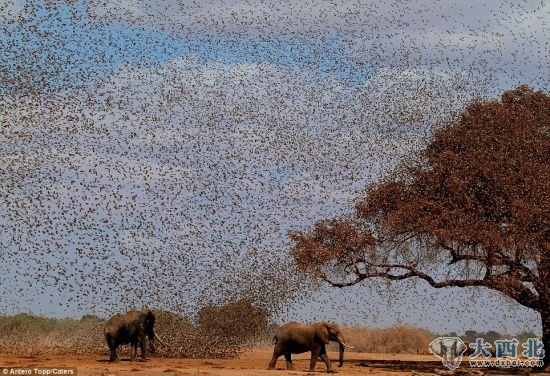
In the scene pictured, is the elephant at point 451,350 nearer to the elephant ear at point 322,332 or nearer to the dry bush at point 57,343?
the elephant ear at point 322,332

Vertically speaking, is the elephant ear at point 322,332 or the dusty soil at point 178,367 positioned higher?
the elephant ear at point 322,332

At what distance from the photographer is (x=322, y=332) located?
30.1m

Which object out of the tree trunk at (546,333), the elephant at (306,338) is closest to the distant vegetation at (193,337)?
the elephant at (306,338)

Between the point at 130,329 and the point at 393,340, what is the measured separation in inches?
1096

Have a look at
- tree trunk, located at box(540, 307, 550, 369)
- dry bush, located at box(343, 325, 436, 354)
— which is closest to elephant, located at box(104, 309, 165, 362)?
tree trunk, located at box(540, 307, 550, 369)

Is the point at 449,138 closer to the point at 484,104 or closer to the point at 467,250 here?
the point at 484,104

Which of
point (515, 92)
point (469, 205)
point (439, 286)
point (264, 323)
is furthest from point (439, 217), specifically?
point (264, 323)

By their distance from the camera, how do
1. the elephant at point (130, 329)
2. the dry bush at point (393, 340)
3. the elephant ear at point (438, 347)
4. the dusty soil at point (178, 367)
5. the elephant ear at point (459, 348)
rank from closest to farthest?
the dusty soil at point (178, 367), the elephant at point (130, 329), the elephant ear at point (459, 348), the elephant ear at point (438, 347), the dry bush at point (393, 340)

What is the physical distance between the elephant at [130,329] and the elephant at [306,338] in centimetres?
517

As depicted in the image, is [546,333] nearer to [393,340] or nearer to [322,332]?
[322,332]

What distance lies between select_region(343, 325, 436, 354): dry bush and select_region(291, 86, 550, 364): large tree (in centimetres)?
2011

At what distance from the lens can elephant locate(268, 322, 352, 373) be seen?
1186 inches

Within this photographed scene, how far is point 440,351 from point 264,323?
802cm

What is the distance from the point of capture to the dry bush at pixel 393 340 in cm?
5512
